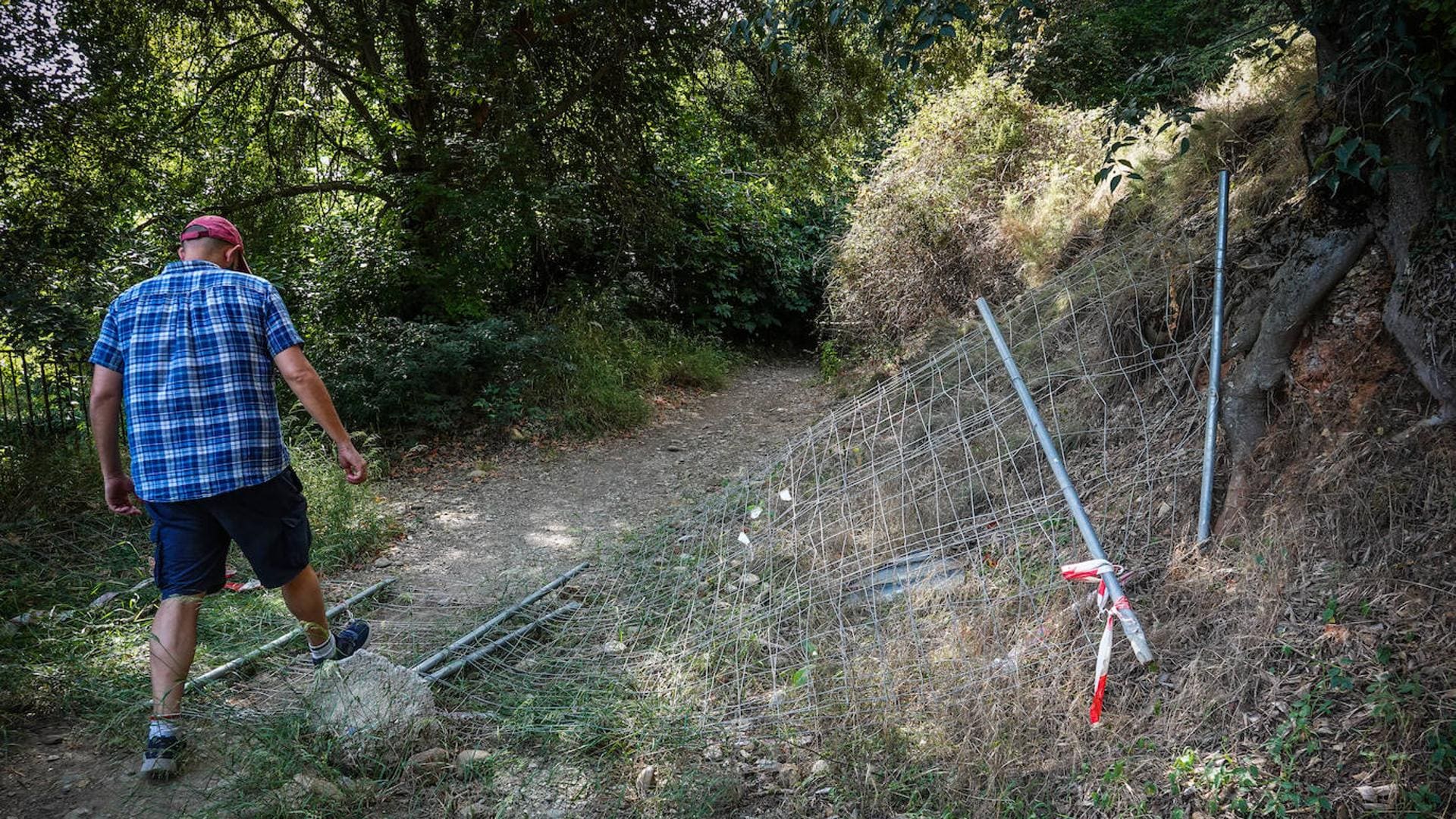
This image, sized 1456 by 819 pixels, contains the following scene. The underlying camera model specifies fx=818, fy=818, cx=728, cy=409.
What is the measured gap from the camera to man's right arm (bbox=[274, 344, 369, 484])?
2734 mm

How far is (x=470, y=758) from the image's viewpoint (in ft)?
8.89

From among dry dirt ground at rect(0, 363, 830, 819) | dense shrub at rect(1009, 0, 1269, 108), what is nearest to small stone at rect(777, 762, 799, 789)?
dry dirt ground at rect(0, 363, 830, 819)

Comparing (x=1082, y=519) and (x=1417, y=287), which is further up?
(x=1417, y=287)

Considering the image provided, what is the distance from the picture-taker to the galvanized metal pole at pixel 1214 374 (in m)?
2.89

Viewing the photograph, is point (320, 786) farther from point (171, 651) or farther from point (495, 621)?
point (495, 621)

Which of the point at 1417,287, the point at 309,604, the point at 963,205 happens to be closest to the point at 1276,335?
the point at 1417,287

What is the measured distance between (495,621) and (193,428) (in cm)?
155

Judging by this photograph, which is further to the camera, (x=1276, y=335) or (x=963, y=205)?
(x=963, y=205)

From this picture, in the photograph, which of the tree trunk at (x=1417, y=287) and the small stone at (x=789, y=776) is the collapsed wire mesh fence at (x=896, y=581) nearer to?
the small stone at (x=789, y=776)

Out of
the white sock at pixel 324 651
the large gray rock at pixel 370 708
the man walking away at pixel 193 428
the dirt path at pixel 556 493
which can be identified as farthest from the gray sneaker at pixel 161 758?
the dirt path at pixel 556 493

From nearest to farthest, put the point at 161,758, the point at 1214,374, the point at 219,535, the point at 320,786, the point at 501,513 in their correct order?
1. the point at 320,786
2. the point at 161,758
3. the point at 219,535
4. the point at 1214,374
5. the point at 501,513

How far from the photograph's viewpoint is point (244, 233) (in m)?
7.59

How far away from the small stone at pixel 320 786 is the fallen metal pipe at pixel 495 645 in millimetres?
639

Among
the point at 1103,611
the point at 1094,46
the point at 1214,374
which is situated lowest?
the point at 1103,611
